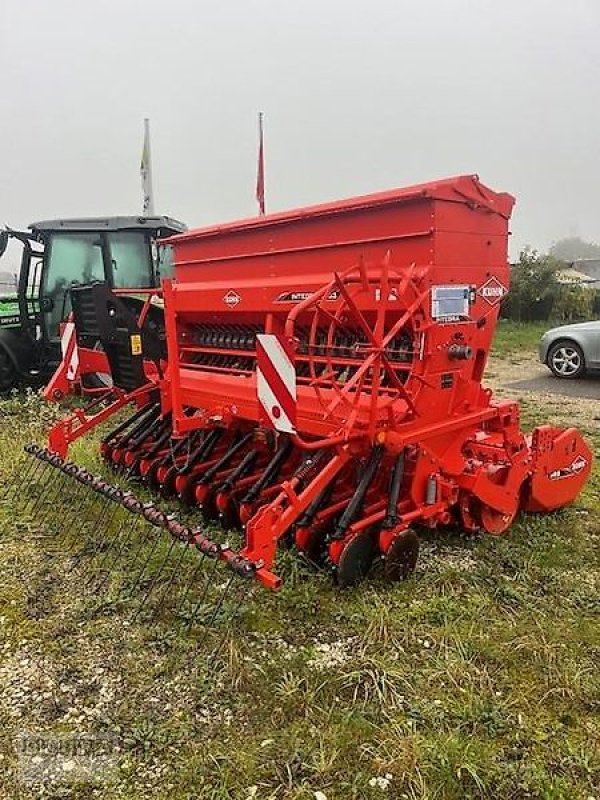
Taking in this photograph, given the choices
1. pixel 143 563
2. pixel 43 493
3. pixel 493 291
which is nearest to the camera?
pixel 143 563

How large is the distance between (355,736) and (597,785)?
81 centimetres

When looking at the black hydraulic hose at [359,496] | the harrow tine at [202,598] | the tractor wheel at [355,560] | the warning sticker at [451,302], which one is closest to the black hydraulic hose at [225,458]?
the harrow tine at [202,598]

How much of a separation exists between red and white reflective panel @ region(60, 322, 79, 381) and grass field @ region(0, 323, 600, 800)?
5.86 feet

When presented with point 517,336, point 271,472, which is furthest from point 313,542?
point 517,336

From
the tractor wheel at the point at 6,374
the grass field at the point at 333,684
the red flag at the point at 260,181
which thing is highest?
the red flag at the point at 260,181

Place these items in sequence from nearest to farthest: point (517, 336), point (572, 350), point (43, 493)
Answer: point (43, 493), point (572, 350), point (517, 336)

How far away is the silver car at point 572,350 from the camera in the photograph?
10.2m

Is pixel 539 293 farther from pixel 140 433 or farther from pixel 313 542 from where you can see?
pixel 313 542

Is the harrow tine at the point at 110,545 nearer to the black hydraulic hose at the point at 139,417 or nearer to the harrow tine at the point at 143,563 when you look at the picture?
the harrow tine at the point at 143,563

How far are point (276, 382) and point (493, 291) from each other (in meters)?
1.47

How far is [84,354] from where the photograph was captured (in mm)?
5109

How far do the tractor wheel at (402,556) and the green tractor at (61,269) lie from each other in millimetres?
5951

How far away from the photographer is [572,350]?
10.4m

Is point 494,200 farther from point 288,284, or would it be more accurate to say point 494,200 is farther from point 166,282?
point 166,282
